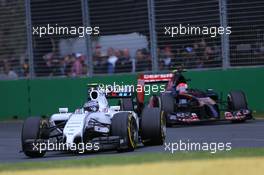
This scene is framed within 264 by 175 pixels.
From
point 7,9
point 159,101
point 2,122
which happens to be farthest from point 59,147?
point 7,9

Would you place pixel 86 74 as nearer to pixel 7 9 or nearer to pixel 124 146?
pixel 7 9

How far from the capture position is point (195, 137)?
15.7m

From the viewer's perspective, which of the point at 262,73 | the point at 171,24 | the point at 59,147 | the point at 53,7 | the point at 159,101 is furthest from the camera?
the point at 53,7

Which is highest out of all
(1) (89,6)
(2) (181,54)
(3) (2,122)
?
(1) (89,6)

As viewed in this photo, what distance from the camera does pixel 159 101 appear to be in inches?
741

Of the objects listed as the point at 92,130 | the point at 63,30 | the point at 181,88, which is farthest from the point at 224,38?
the point at 92,130

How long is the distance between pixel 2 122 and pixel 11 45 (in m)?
2.75

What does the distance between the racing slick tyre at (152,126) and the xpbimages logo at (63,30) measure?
10.3 m

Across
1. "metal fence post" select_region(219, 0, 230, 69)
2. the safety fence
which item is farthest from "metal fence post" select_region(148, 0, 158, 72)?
"metal fence post" select_region(219, 0, 230, 69)

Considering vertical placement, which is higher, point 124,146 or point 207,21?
point 207,21

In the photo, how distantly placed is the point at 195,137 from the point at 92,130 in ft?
10.6

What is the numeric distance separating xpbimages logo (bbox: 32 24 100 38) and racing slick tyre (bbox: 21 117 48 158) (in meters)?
10.8

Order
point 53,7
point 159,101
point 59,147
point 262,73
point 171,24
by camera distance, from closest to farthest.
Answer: point 59,147 → point 159,101 → point 262,73 → point 171,24 → point 53,7

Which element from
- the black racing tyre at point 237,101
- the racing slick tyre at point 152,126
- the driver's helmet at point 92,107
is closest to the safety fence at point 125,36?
the black racing tyre at point 237,101
